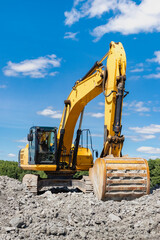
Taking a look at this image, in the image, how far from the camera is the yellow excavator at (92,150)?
9219mm

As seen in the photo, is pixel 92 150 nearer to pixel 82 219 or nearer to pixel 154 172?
pixel 82 219

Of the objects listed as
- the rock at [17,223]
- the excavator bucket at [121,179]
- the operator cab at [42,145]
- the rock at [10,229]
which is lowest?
the rock at [10,229]

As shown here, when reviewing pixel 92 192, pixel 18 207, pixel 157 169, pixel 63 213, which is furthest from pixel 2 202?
pixel 157 169

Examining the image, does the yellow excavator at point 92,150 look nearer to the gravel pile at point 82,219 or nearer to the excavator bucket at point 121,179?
the excavator bucket at point 121,179

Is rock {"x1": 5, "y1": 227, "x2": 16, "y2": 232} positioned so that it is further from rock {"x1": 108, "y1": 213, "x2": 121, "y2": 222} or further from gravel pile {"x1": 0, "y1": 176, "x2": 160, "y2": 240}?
rock {"x1": 108, "y1": 213, "x2": 121, "y2": 222}

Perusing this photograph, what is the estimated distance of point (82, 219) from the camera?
298 inches

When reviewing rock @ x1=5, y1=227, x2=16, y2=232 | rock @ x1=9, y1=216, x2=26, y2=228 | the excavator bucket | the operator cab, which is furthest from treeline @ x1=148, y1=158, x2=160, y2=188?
rock @ x1=5, y1=227, x2=16, y2=232

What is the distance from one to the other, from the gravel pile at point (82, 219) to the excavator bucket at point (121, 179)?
0.25 meters

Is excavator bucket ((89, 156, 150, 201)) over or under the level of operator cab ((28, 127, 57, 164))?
under

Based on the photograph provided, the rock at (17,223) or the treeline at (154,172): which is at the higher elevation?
the treeline at (154,172)

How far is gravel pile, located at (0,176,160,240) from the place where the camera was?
678cm

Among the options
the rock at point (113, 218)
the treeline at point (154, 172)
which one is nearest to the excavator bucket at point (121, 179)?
the rock at point (113, 218)

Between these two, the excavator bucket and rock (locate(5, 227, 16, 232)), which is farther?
the excavator bucket

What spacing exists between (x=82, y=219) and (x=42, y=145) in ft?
17.5
